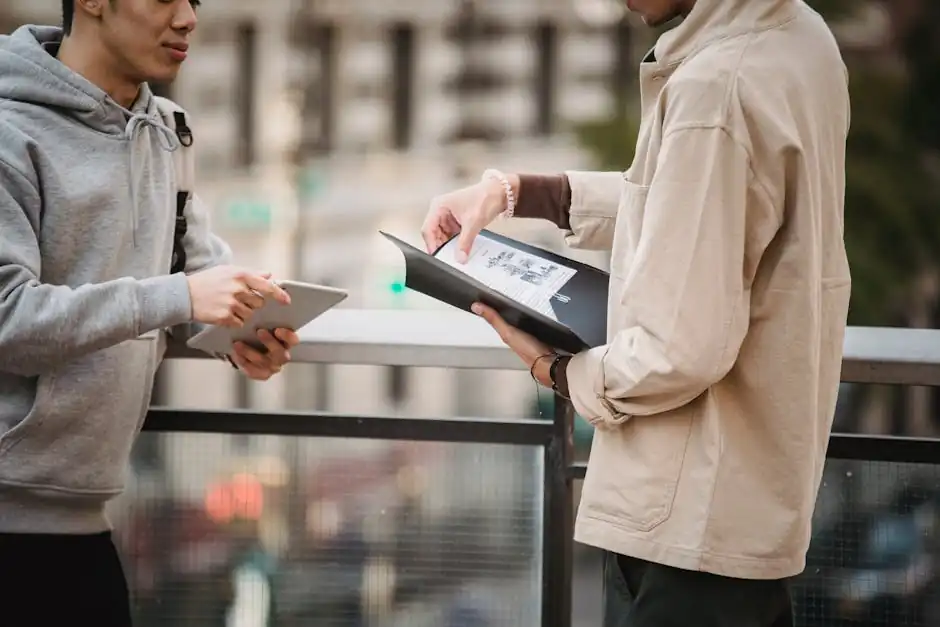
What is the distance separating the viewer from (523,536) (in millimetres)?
2646

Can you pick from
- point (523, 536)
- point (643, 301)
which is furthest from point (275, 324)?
point (643, 301)

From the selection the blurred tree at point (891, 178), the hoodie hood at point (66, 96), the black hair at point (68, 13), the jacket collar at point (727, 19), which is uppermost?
the black hair at point (68, 13)

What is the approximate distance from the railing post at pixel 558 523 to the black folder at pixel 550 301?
47 cm

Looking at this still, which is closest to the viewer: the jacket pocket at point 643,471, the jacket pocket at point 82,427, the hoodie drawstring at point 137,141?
the jacket pocket at point 643,471

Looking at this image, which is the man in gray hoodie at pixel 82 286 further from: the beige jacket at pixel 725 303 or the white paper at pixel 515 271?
the beige jacket at pixel 725 303

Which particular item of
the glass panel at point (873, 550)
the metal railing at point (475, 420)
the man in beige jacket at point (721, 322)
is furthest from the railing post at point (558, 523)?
the man in beige jacket at point (721, 322)

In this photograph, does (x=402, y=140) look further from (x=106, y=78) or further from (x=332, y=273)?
(x=106, y=78)

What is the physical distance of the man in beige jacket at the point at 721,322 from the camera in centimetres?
167

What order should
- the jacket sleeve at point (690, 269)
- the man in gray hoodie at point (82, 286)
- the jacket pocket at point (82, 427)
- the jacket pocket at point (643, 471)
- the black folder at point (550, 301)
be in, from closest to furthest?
1. the jacket sleeve at point (690, 269)
2. the jacket pocket at point (643, 471)
3. the black folder at point (550, 301)
4. the man in gray hoodie at point (82, 286)
5. the jacket pocket at point (82, 427)

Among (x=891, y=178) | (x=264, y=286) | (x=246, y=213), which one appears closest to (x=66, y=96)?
(x=264, y=286)

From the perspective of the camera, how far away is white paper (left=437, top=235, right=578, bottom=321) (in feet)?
6.75

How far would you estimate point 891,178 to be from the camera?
1405 centimetres

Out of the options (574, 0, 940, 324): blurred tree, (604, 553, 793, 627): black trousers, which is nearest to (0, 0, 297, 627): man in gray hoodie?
(604, 553, 793, 627): black trousers

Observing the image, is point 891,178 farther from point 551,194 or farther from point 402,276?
point 402,276
